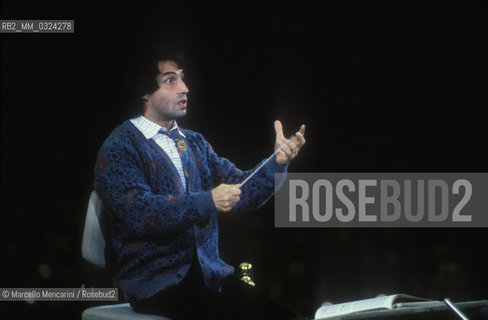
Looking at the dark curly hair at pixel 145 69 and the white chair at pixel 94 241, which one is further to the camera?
the dark curly hair at pixel 145 69

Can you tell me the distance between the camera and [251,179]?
1795mm

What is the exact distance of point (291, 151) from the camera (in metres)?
1.76

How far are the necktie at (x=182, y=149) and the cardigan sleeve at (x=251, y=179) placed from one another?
4.7 inches

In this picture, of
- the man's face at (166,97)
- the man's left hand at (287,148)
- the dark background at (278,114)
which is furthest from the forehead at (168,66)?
the man's left hand at (287,148)

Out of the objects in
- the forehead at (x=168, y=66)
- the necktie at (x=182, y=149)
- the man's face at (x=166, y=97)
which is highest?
the forehead at (x=168, y=66)

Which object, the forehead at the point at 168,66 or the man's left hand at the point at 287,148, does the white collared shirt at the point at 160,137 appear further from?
the man's left hand at the point at 287,148

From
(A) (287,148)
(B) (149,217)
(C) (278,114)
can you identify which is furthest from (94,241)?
(C) (278,114)

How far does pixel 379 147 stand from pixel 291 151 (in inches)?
37.1

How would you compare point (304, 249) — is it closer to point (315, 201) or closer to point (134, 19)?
point (315, 201)

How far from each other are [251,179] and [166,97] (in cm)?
39

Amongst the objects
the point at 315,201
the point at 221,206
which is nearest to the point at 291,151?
the point at 221,206

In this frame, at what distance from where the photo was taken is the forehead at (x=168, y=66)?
1.74 metres

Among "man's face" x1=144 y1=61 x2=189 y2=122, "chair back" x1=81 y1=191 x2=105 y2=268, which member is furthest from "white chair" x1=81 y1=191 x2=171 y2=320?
"man's face" x1=144 y1=61 x2=189 y2=122

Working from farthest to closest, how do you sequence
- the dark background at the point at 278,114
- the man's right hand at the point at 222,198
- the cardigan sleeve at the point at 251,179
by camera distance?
the dark background at the point at 278,114 → the cardigan sleeve at the point at 251,179 → the man's right hand at the point at 222,198
